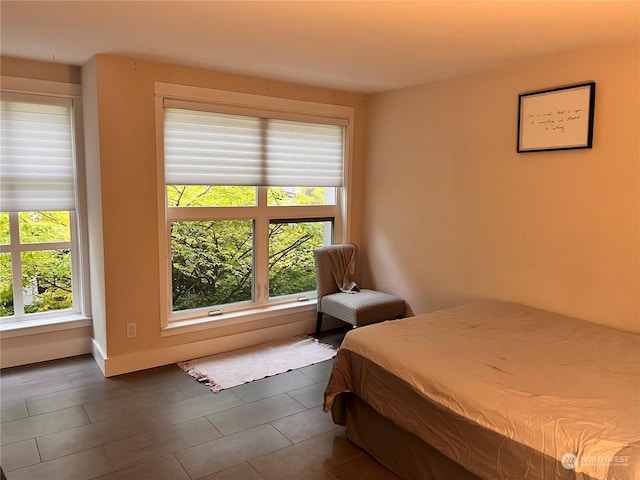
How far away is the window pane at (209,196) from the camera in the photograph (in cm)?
363

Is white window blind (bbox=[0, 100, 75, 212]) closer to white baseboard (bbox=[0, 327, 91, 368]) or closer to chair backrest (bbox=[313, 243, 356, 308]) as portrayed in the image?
white baseboard (bbox=[0, 327, 91, 368])

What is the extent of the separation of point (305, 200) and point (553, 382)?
2765 mm

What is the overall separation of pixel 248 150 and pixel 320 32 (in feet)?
4.86

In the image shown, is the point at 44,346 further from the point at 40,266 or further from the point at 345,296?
the point at 345,296

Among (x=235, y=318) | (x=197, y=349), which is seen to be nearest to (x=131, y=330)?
(x=197, y=349)

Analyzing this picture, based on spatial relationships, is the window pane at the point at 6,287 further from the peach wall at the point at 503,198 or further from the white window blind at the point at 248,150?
the peach wall at the point at 503,198

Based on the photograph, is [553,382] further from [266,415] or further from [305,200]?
[305,200]

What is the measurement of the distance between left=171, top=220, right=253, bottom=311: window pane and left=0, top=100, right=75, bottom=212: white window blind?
875mm

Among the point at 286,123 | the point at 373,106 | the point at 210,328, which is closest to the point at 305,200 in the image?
the point at 286,123

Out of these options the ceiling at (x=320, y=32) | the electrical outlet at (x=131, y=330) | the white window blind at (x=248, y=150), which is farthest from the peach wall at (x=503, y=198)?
the electrical outlet at (x=131, y=330)

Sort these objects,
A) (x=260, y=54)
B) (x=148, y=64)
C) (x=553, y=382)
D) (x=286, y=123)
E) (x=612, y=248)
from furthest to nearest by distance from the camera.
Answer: (x=286, y=123) < (x=148, y=64) < (x=260, y=54) < (x=612, y=248) < (x=553, y=382)

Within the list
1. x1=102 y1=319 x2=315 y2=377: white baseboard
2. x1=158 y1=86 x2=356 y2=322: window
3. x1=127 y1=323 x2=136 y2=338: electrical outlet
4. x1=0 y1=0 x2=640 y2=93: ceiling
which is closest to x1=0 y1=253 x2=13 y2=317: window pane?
x1=102 y1=319 x2=315 y2=377: white baseboard

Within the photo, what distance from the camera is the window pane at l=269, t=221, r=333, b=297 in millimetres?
4211

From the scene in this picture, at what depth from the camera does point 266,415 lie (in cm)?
285
